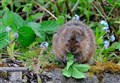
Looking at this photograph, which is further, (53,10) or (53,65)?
(53,10)

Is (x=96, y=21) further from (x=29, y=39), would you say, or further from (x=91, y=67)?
Answer: (x=91, y=67)

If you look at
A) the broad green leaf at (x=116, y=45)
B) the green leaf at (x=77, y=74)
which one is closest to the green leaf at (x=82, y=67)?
the green leaf at (x=77, y=74)

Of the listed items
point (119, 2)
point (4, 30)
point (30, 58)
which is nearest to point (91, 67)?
point (30, 58)

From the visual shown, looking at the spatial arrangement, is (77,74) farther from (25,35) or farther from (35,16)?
(35,16)

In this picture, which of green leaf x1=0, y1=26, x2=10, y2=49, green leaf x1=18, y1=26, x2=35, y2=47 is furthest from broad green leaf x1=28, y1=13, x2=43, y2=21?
green leaf x1=0, y1=26, x2=10, y2=49

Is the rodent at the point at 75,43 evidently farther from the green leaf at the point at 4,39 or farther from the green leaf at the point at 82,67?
the green leaf at the point at 4,39
